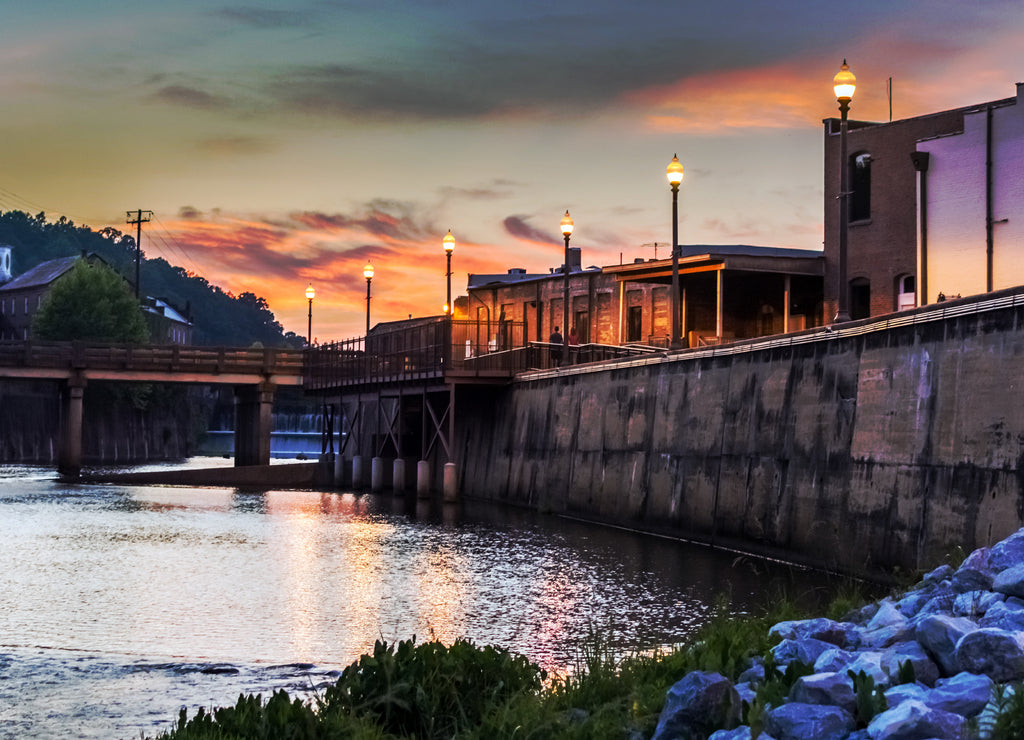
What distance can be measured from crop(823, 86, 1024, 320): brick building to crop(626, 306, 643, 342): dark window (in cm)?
1582

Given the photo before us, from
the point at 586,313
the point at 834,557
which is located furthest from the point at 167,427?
the point at 834,557

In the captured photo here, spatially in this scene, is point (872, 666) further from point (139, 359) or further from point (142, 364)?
point (139, 359)

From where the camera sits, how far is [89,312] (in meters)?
96.9

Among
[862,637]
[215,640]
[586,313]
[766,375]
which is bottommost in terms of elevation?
[215,640]

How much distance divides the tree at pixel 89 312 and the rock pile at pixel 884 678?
300 ft

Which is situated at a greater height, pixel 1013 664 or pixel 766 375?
pixel 766 375

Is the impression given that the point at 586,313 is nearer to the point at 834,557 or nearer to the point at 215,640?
the point at 834,557

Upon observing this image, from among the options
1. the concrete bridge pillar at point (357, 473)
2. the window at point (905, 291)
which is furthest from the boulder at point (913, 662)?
the concrete bridge pillar at point (357, 473)

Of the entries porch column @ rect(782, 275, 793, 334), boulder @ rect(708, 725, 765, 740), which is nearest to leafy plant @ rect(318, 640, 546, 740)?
boulder @ rect(708, 725, 765, 740)

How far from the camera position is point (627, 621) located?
58.3ft

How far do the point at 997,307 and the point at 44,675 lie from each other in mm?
14142

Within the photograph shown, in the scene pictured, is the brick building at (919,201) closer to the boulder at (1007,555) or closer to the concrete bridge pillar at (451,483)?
the concrete bridge pillar at (451,483)

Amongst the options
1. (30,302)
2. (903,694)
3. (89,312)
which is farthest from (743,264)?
(30,302)

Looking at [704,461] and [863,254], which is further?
[863,254]
